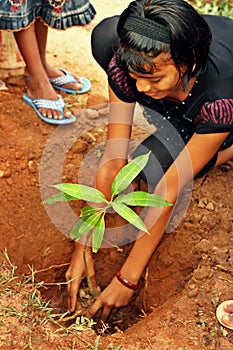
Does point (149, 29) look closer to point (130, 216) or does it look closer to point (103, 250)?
point (130, 216)

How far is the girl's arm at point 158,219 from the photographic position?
2.05 metres

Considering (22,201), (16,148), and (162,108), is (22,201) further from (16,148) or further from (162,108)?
(162,108)

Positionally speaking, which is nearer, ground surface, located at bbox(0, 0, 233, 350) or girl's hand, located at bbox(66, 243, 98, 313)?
ground surface, located at bbox(0, 0, 233, 350)

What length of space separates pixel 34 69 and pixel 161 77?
0.92 metres

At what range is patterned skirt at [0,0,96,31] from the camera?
7.68 ft

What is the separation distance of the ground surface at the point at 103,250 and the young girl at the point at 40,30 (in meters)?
0.07

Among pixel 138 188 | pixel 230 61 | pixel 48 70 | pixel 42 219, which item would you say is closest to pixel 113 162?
pixel 138 188

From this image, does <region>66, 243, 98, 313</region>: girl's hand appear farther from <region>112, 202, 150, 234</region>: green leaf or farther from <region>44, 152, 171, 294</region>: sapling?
<region>112, 202, 150, 234</region>: green leaf

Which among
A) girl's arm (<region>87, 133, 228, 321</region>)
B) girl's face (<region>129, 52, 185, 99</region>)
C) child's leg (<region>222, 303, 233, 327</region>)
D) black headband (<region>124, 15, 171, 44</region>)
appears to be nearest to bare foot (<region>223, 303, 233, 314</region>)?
child's leg (<region>222, 303, 233, 327</region>)

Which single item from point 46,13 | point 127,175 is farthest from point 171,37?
point 46,13

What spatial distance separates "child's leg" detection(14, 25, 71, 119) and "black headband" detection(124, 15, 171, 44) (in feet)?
2.68

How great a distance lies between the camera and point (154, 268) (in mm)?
2279

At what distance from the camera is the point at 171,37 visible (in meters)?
1.73

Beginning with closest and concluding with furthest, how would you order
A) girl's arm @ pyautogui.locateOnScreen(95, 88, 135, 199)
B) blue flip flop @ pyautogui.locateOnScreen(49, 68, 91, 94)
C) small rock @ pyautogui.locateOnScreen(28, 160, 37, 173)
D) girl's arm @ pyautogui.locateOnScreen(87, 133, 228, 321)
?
girl's arm @ pyautogui.locateOnScreen(87, 133, 228, 321) < girl's arm @ pyautogui.locateOnScreen(95, 88, 135, 199) < small rock @ pyautogui.locateOnScreen(28, 160, 37, 173) < blue flip flop @ pyautogui.locateOnScreen(49, 68, 91, 94)
